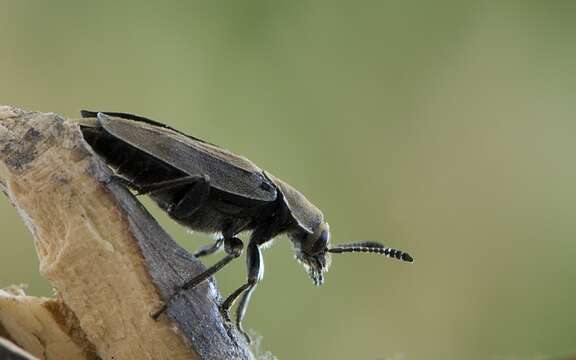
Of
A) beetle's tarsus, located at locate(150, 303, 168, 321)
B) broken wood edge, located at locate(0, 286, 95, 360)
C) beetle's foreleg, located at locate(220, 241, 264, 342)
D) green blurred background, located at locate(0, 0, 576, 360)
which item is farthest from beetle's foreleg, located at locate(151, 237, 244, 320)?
green blurred background, located at locate(0, 0, 576, 360)

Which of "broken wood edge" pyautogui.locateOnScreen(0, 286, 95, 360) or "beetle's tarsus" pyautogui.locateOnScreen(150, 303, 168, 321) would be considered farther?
"broken wood edge" pyautogui.locateOnScreen(0, 286, 95, 360)

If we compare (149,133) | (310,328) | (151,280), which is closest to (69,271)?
(151,280)

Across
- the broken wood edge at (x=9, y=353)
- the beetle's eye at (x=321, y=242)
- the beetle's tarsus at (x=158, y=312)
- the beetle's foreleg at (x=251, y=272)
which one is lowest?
the beetle's foreleg at (x=251, y=272)

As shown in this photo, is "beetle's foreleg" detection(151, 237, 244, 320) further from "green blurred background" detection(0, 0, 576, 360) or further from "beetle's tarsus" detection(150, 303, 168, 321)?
"green blurred background" detection(0, 0, 576, 360)

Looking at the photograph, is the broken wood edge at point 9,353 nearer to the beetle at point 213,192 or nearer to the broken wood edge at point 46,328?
the broken wood edge at point 46,328

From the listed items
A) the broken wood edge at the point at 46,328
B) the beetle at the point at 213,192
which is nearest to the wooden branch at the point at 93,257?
the broken wood edge at the point at 46,328

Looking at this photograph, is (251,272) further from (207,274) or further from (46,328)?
(46,328)

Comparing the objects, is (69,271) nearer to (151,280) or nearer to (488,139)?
(151,280)

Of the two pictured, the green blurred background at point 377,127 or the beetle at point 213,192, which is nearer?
the beetle at point 213,192
